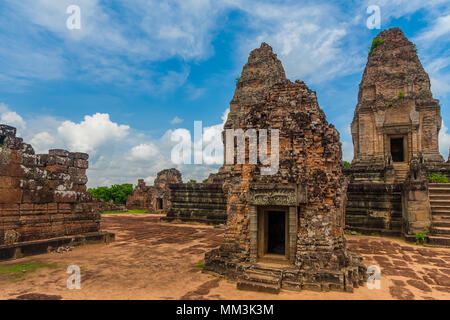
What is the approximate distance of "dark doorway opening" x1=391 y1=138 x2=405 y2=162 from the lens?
2031 centimetres

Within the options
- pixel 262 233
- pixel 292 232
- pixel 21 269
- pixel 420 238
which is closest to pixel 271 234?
pixel 262 233

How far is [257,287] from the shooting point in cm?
508

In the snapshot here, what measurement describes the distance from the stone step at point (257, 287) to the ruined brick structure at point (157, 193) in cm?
1907

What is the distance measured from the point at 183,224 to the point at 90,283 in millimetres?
11060

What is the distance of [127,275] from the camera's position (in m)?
6.10

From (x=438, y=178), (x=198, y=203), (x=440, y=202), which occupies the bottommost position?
(x=198, y=203)

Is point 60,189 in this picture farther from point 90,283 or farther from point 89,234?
point 90,283

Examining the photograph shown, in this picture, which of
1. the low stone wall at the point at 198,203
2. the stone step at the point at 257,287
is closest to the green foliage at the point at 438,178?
the low stone wall at the point at 198,203

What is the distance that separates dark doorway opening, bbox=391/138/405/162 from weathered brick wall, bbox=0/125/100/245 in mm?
21018

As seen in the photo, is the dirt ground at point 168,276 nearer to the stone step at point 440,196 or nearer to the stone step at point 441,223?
the stone step at point 441,223

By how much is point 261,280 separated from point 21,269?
5.81 meters

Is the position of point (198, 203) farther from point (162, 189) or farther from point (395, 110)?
point (395, 110)

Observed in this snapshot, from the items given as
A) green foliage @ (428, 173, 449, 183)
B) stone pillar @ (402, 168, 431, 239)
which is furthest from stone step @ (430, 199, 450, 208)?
green foliage @ (428, 173, 449, 183)

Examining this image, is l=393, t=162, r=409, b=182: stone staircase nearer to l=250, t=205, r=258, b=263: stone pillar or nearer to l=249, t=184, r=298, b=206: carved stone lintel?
l=249, t=184, r=298, b=206: carved stone lintel
